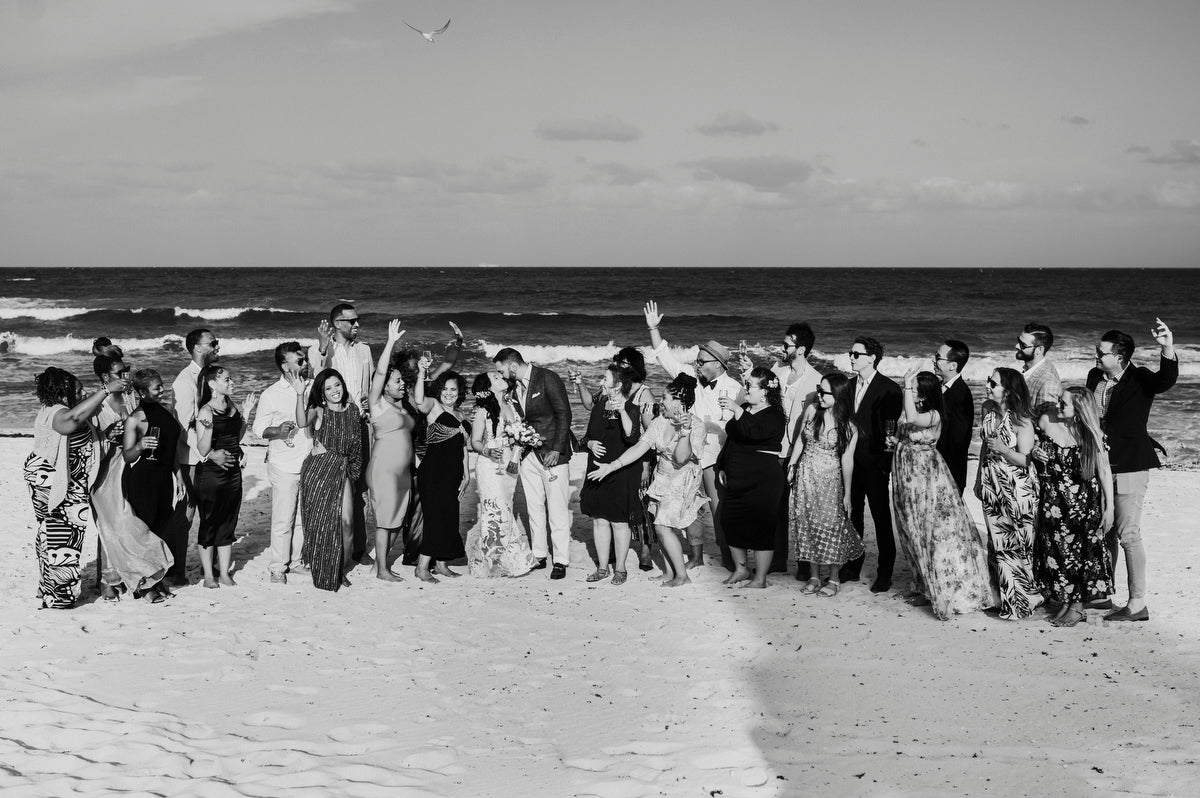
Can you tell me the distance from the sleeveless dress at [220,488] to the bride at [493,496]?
1731 millimetres

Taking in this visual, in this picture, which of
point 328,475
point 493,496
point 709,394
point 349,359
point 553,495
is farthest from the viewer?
point 709,394

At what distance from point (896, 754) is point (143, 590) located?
5.10 meters

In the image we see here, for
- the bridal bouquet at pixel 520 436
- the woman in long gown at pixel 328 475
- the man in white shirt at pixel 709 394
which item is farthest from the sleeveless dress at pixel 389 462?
the man in white shirt at pixel 709 394

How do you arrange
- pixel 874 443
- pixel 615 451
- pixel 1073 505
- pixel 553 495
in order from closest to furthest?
pixel 1073 505 → pixel 874 443 → pixel 615 451 → pixel 553 495

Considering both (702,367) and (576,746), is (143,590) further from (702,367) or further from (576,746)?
(702,367)

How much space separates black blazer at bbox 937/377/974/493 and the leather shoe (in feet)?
4.02

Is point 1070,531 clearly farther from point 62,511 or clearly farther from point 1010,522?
point 62,511

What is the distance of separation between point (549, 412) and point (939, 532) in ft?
9.73

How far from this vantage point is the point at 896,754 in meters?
4.55

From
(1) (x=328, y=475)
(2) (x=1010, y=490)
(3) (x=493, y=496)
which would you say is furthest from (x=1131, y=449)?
(1) (x=328, y=475)

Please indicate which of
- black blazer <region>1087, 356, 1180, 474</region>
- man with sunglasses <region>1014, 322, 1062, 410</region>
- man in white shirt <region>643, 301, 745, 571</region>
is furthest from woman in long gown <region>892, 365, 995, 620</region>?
man in white shirt <region>643, 301, 745, 571</region>

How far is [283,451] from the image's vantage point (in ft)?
24.1

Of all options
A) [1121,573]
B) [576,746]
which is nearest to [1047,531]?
[1121,573]

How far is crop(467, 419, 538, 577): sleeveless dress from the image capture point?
24.3 ft
